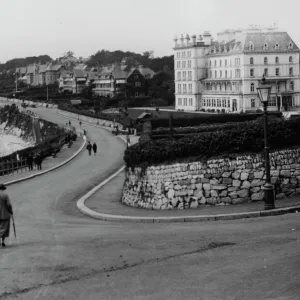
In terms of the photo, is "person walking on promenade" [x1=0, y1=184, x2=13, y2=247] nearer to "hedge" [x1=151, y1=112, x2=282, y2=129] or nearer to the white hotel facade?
"hedge" [x1=151, y1=112, x2=282, y2=129]

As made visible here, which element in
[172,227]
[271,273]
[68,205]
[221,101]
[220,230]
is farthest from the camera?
[221,101]

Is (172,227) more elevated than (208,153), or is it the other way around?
(208,153)

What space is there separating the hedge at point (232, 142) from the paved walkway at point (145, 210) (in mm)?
1626

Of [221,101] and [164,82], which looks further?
[164,82]

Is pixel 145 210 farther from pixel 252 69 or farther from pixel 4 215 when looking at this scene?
pixel 252 69

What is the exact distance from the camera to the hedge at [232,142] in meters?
19.1

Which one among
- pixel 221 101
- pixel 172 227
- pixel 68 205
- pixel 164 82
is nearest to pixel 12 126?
pixel 164 82

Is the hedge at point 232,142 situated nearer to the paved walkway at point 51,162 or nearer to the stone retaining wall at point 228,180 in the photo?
the stone retaining wall at point 228,180

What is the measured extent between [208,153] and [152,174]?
2056mm

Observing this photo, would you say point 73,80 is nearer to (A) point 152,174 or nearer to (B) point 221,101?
(B) point 221,101

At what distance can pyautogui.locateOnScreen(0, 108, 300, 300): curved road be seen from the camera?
9.80m

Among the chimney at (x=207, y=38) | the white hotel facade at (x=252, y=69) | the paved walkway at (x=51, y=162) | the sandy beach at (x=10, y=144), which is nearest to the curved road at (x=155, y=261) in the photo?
Answer: the paved walkway at (x=51, y=162)

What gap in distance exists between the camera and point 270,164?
62.0 feet

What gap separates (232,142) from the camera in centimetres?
1912
